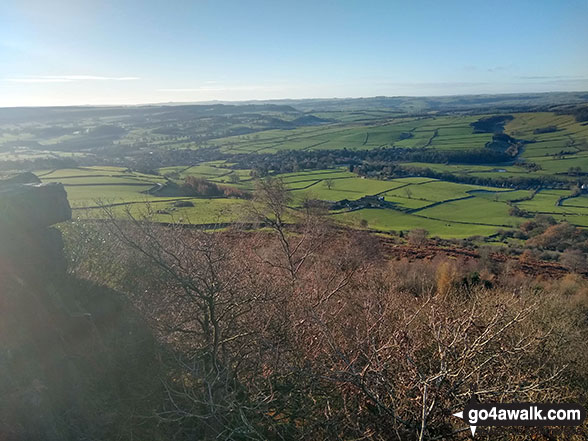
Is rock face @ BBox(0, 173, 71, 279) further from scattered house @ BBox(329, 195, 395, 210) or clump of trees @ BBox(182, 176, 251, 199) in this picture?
scattered house @ BBox(329, 195, 395, 210)

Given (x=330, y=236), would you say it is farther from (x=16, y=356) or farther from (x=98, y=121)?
(x=98, y=121)

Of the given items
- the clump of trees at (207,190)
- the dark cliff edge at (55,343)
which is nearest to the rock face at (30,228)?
the dark cliff edge at (55,343)

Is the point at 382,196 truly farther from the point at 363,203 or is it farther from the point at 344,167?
the point at 344,167

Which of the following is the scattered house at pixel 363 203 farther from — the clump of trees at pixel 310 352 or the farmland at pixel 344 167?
the clump of trees at pixel 310 352

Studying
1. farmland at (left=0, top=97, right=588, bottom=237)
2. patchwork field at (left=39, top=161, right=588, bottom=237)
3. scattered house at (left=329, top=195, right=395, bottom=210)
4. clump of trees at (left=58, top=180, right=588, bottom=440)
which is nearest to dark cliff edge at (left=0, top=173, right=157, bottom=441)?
clump of trees at (left=58, top=180, right=588, bottom=440)

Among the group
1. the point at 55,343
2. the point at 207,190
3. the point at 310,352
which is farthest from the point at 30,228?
the point at 207,190
